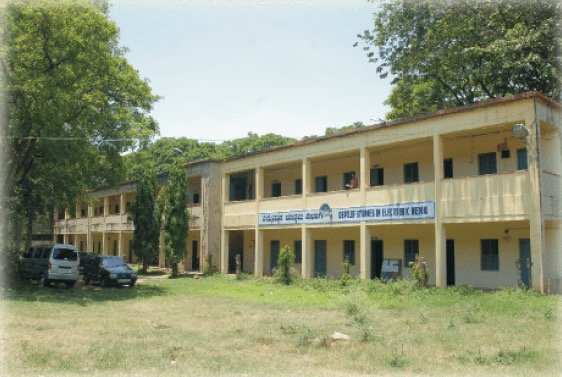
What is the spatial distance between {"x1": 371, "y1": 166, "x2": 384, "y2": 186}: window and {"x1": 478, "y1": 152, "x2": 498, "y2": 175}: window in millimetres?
5122

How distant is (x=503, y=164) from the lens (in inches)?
843

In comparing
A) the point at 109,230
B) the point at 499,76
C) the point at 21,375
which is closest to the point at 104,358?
the point at 21,375

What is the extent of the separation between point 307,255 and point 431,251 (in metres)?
6.10

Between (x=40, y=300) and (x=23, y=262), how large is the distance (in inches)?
320

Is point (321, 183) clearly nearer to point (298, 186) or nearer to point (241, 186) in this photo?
point (298, 186)

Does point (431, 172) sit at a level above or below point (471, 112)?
below

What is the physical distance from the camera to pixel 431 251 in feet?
77.4

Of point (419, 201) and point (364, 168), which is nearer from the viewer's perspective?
point (419, 201)

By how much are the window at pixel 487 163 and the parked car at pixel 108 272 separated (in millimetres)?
16090

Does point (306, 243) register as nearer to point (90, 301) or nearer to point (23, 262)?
point (90, 301)

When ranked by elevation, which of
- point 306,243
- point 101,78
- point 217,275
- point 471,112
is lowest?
point 217,275

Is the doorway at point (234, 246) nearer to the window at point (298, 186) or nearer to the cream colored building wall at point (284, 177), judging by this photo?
the cream colored building wall at point (284, 177)

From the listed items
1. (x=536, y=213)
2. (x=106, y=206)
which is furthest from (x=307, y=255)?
(x=106, y=206)

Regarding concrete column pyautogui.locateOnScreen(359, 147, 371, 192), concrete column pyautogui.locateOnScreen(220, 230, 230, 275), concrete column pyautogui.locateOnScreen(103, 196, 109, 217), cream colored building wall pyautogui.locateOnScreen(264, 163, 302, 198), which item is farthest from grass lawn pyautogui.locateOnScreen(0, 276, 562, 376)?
concrete column pyautogui.locateOnScreen(103, 196, 109, 217)
